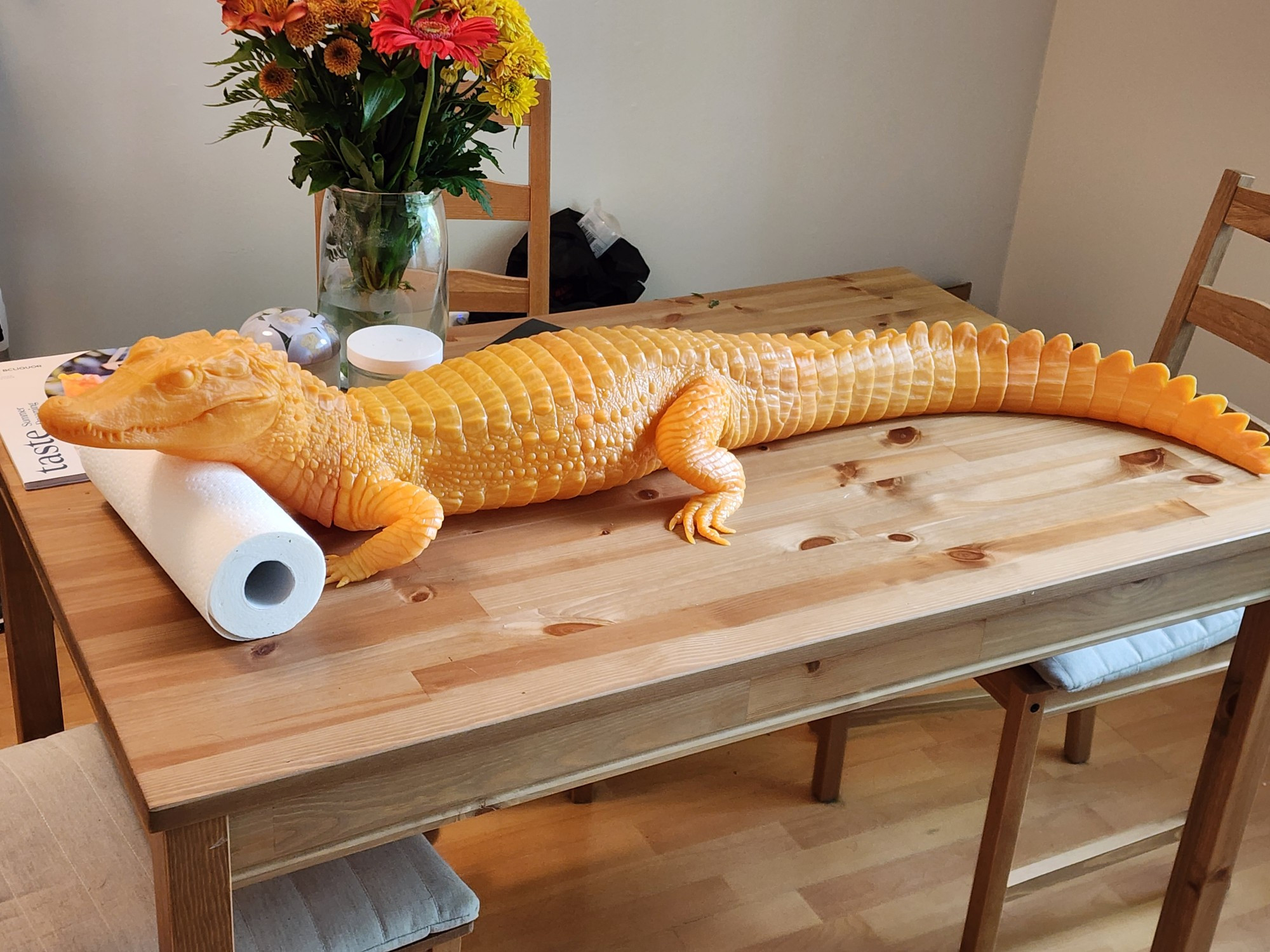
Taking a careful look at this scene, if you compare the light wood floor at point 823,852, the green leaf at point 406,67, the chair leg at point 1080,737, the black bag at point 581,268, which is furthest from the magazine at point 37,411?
the chair leg at point 1080,737

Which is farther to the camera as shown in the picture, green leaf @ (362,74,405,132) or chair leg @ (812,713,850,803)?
chair leg @ (812,713,850,803)

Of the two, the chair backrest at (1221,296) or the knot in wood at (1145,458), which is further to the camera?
the chair backrest at (1221,296)

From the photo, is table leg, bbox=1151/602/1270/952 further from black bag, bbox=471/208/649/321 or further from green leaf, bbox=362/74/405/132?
black bag, bbox=471/208/649/321

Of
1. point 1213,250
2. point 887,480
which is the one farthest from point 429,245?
point 1213,250

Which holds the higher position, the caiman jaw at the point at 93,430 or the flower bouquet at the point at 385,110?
the flower bouquet at the point at 385,110

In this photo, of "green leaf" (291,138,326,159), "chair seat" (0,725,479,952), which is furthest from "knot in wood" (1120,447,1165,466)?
"green leaf" (291,138,326,159)

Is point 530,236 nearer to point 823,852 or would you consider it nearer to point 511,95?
point 511,95

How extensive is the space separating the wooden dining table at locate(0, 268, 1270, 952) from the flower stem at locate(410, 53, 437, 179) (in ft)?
1.45

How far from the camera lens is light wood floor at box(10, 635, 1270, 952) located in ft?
5.82

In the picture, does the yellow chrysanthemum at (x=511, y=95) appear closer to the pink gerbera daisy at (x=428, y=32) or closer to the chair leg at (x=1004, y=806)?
the pink gerbera daisy at (x=428, y=32)

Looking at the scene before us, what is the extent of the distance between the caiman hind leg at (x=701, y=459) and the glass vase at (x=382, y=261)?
15.0 inches

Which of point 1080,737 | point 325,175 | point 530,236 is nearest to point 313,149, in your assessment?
point 325,175

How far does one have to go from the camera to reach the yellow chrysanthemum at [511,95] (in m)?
1.34

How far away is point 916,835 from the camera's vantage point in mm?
1964
